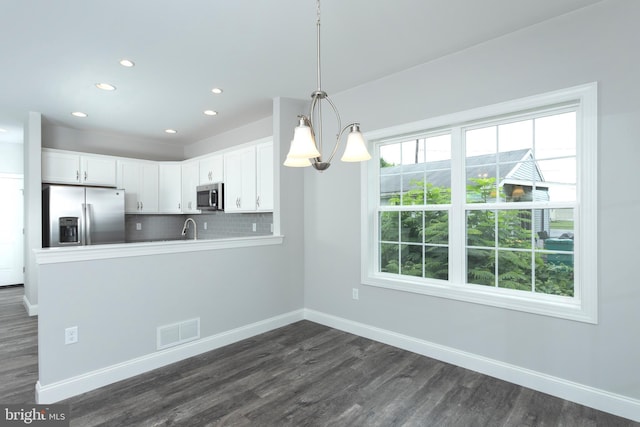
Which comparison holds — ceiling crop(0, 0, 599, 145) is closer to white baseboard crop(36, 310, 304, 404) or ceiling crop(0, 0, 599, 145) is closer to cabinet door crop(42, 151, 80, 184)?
cabinet door crop(42, 151, 80, 184)

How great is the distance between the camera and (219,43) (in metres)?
2.64

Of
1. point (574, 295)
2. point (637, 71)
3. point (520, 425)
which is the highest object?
point (637, 71)

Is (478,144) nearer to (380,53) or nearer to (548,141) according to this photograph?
(548,141)

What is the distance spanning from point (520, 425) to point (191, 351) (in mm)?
2676

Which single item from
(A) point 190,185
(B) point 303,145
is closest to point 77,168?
(A) point 190,185

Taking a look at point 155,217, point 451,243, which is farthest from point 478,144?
point 155,217

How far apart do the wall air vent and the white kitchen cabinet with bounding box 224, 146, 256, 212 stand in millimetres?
1677

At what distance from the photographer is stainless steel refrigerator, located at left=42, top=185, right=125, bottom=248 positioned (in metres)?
4.54

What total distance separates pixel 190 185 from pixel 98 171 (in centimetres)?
137

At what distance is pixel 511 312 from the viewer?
257 centimetres

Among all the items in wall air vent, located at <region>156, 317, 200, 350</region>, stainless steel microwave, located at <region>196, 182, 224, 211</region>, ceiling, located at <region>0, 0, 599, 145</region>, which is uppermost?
ceiling, located at <region>0, 0, 599, 145</region>

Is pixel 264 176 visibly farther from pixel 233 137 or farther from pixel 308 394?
pixel 308 394

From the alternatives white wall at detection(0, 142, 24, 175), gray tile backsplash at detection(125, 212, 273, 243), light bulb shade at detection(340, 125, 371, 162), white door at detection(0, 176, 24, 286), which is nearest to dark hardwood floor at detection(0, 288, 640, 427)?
light bulb shade at detection(340, 125, 371, 162)

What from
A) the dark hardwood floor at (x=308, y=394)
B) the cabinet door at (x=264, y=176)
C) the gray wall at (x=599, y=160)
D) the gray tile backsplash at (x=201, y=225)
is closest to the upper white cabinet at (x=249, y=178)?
the cabinet door at (x=264, y=176)
